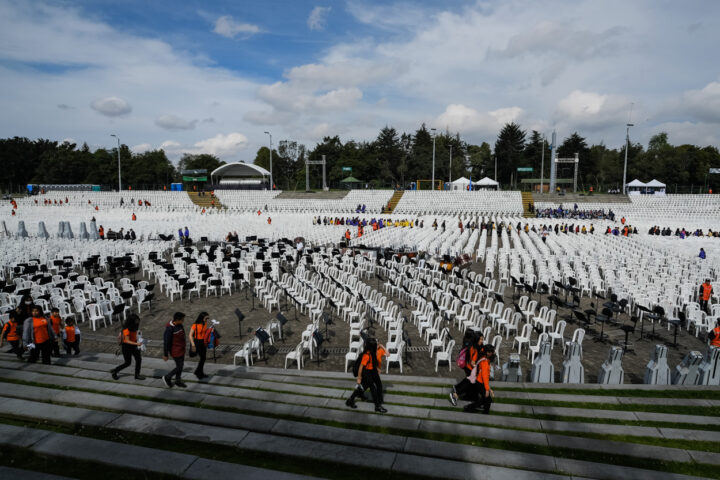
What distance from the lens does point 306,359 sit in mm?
10547

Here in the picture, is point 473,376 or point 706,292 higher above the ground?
point 473,376

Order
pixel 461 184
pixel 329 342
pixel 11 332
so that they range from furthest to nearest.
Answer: pixel 461 184, pixel 329 342, pixel 11 332

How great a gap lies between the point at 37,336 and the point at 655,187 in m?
71.3

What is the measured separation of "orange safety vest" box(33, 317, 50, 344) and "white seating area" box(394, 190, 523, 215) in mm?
48885

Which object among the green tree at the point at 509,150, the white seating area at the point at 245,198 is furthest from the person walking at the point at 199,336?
the green tree at the point at 509,150

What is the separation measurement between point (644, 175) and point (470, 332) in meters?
89.7

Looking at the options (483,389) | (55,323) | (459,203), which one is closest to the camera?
(483,389)

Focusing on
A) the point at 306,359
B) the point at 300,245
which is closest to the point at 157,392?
the point at 306,359

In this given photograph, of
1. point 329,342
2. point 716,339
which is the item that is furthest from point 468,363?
point 716,339

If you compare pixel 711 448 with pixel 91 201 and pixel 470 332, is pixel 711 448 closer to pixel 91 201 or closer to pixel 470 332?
pixel 470 332

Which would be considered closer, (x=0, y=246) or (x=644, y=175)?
(x=0, y=246)

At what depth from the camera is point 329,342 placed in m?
11.9

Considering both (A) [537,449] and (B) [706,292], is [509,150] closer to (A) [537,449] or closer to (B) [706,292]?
(B) [706,292]

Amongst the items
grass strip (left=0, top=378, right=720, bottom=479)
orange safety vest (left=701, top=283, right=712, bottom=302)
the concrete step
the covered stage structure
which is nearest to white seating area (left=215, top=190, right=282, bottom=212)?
the covered stage structure
